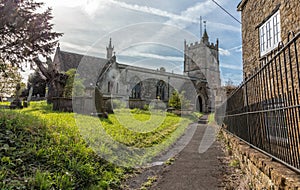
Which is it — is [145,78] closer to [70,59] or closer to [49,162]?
[70,59]

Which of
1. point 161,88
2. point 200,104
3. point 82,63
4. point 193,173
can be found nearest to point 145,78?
point 161,88

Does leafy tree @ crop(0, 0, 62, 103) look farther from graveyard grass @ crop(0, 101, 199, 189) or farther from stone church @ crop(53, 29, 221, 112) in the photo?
stone church @ crop(53, 29, 221, 112)

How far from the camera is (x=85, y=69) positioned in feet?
103

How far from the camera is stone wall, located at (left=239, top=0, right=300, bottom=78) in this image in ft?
17.4

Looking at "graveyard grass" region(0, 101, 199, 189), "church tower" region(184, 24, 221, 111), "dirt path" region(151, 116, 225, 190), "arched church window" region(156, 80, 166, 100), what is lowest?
"dirt path" region(151, 116, 225, 190)

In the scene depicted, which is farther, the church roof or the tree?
the church roof

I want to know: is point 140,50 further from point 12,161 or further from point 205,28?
point 205,28

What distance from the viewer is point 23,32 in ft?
21.7

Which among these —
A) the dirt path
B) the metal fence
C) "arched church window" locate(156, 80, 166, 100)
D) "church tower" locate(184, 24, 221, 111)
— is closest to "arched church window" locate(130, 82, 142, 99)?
"arched church window" locate(156, 80, 166, 100)

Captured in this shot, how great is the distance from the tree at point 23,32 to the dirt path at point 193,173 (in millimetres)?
6222

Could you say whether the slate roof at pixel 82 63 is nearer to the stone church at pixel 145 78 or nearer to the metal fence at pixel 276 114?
the stone church at pixel 145 78

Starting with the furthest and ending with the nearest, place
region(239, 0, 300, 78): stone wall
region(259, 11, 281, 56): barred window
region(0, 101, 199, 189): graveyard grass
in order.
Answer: region(259, 11, 281, 56): barred window
region(239, 0, 300, 78): stone wall
region(0, 101, 199, 189): graveyard grass

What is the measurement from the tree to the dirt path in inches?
245

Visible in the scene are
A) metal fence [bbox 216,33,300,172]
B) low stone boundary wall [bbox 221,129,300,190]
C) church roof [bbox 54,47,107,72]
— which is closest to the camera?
low stone boundary wall [bbox 221,129,300,190]
